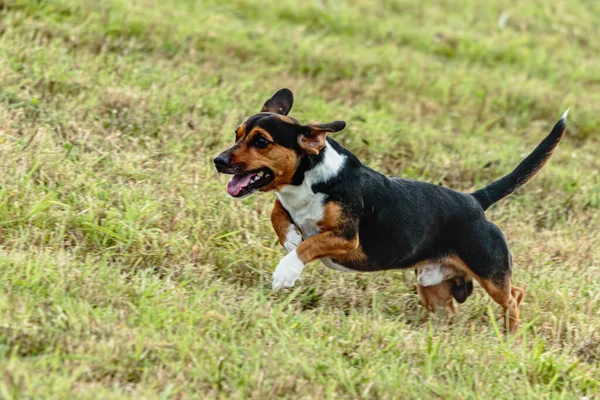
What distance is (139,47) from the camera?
955 cm

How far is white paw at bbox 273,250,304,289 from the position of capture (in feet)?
17.1

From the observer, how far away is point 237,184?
5.26 metres

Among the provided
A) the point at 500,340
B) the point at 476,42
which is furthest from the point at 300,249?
the point at 476,42

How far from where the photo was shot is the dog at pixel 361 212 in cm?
525

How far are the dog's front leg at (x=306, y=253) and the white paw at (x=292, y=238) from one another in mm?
243

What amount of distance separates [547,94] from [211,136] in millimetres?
5338

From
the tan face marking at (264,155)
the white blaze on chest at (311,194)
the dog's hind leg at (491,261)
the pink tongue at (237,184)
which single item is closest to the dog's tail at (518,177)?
the dog's hind leg at (491,261)

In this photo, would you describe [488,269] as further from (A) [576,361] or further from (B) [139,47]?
(B) [139,47]

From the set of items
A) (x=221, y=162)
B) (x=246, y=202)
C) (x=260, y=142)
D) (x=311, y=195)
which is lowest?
(x=246, y=202)

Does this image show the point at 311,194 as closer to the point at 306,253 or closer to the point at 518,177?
the point at 306,253

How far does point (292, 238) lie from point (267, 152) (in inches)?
25.2

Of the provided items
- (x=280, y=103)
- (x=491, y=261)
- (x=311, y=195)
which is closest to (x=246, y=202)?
(x=280, y=103)

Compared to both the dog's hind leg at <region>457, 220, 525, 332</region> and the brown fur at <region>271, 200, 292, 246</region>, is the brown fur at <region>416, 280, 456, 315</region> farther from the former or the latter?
the brown fur at <region>271, 200, 292, 246</region>

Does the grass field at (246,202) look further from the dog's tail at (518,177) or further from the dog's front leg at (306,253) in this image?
the dog's tail at (518,177)
